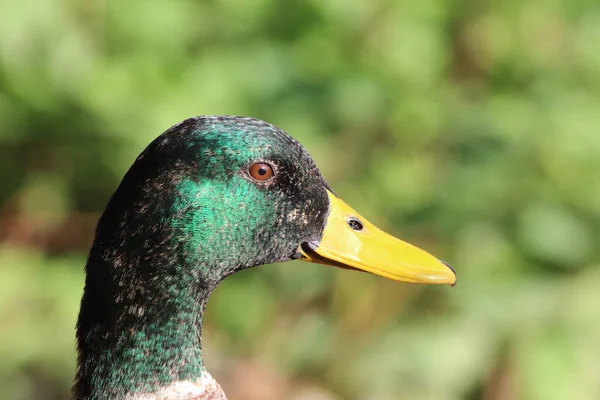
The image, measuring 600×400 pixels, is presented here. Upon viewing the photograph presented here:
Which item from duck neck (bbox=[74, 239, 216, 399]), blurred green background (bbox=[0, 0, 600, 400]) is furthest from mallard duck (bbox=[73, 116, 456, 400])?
blurred green background (bbox=[0, 0, 600, 400])

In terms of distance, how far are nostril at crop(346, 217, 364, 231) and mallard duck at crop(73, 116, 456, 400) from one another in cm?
10

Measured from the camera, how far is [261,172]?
1476mm

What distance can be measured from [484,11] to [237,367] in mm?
1487

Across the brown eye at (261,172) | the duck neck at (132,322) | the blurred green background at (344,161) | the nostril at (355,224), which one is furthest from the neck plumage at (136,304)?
the blurred green background at (344,161)

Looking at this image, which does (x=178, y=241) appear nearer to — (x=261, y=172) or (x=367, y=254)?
(x=261, y=172)

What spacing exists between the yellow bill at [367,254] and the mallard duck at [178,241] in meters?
0.06

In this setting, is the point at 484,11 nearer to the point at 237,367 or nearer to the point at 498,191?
the point at 498,191

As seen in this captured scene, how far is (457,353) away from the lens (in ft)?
8.84

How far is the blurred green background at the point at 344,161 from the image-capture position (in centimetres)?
275

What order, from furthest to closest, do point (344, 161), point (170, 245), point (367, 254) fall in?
point (344, 161) < point (367, 254) < point (170, 245)

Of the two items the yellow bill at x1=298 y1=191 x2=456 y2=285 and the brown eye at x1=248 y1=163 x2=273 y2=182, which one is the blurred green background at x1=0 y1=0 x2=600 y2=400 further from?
the brown eye at x1=248 y1=163 x2=273 y2=182

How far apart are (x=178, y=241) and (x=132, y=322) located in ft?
0.47

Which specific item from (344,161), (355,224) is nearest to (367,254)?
(355,224)

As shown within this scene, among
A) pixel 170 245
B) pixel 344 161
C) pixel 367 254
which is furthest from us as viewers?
pixel 344 161
